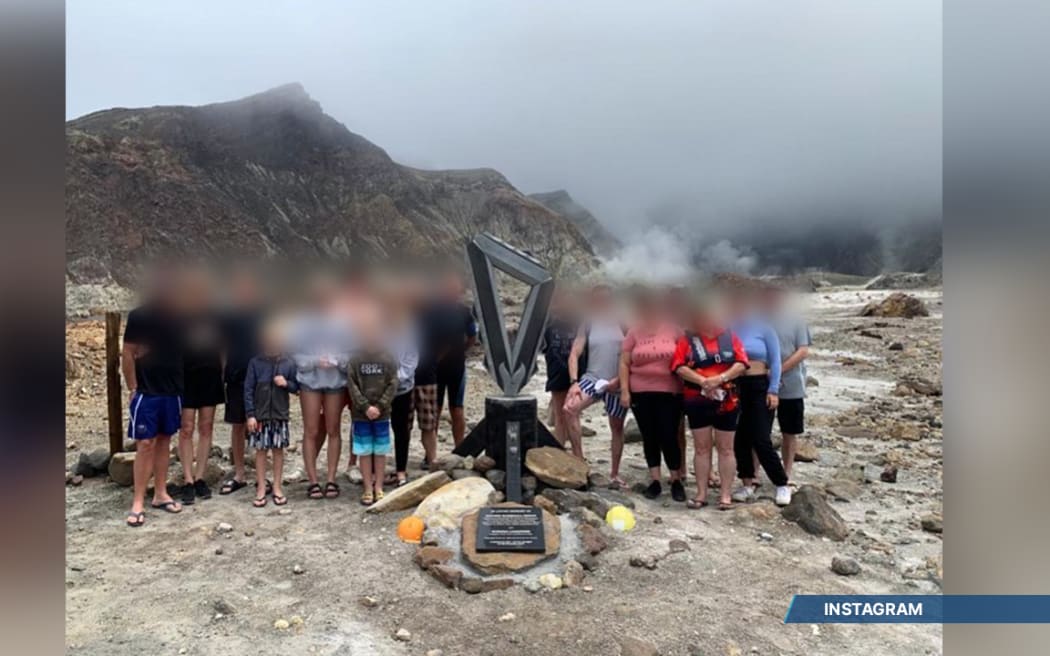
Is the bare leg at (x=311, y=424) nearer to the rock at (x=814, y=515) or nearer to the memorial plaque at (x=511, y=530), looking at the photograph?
the memorial plaque at (x=511, y=530)

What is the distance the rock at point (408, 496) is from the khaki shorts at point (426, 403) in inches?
36.0

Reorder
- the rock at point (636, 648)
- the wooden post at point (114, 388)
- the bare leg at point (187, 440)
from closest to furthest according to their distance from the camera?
1. the rock at point (636, 648)
2. the bare leg at point (187, 440)
3. the wooden post at point (114, 388)

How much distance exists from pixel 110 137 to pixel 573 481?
25.7 metres

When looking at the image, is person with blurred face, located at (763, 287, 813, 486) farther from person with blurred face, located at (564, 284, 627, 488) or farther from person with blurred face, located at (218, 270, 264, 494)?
person with blurred face, located at (218, 270, 264, 494)

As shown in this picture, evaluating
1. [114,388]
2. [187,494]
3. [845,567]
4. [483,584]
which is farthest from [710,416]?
[114,388]

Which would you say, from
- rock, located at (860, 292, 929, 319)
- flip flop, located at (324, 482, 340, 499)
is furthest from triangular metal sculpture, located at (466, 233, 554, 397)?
rock, located at (860, 292, 929, 319)

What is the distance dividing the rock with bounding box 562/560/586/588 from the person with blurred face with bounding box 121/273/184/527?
3.31 meters

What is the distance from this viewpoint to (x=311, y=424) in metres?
5.31

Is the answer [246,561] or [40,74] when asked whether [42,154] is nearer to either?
[40,74]

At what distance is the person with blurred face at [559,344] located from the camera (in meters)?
6.24

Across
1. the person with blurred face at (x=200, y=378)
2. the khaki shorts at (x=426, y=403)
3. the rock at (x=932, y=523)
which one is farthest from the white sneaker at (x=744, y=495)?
the person with blurred face at (x=200, y=378)

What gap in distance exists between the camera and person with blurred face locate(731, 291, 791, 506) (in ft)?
16.6

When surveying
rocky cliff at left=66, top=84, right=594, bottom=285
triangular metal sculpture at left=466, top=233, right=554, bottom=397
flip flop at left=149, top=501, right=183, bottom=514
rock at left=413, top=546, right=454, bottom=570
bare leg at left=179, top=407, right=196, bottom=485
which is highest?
rocky cliff at left=66, top=84, right=594, bottom=285

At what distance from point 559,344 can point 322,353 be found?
2.39m
